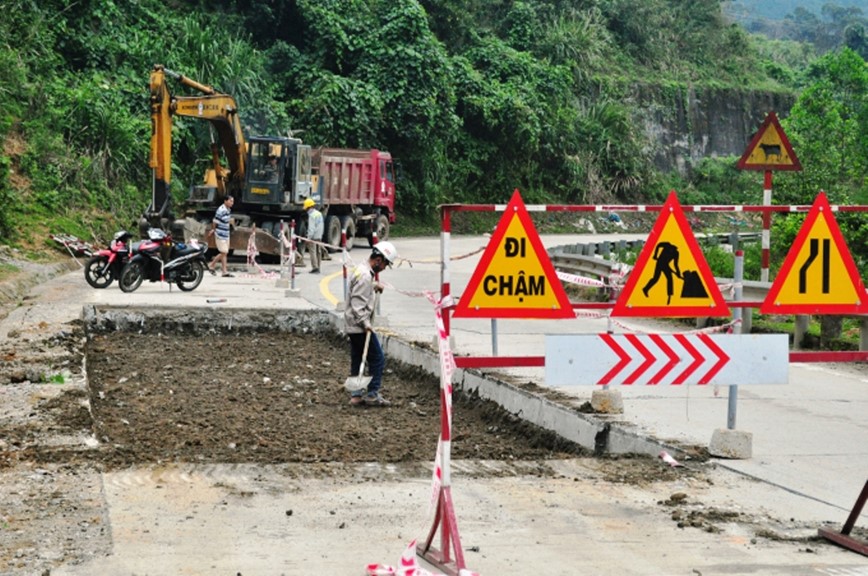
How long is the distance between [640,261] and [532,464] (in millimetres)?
1904

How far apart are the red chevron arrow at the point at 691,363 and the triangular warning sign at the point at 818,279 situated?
544mm

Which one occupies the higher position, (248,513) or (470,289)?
(470,289)

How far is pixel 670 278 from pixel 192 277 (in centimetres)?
1592

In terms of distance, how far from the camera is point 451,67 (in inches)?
1877

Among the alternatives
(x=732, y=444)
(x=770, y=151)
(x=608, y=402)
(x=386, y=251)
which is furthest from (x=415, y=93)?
Answer: (x=732, y=444)

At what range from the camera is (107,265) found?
22.6 m

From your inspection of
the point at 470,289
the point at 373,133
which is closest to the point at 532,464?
the point at 470,289

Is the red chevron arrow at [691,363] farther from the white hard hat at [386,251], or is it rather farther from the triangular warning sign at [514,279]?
the white hard hat at [386,251]

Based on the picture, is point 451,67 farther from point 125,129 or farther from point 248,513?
point 248,513

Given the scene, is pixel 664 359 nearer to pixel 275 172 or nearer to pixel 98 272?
pixel 98 272

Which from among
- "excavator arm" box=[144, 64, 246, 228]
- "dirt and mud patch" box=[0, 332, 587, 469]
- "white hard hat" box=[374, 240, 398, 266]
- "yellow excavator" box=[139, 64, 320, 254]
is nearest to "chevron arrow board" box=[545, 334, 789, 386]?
"dirt and mud patch" box=[0, 332, 587, 469]

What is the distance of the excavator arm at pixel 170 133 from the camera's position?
27781 mm

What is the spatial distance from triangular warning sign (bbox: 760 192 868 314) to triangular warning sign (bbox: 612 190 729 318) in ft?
1.51

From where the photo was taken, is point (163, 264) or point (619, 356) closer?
point (619, 356)
